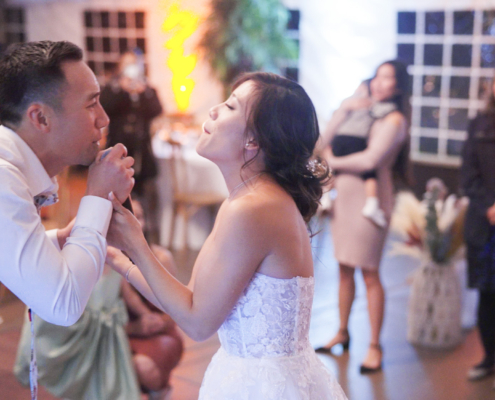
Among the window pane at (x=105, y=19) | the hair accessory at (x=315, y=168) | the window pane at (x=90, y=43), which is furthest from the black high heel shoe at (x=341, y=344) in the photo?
the window pane at (x=90, y=43)

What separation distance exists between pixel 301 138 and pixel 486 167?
2005 millimetres

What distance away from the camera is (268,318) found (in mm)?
1436

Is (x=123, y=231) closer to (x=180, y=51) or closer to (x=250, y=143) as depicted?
(x=250, y=143)

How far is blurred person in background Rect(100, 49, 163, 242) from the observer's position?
5.31 meters

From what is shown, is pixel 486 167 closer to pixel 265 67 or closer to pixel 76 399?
pixel 76 399

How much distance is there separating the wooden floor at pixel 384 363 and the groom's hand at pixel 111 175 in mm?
1327

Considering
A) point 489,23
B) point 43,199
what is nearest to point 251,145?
point 43,199

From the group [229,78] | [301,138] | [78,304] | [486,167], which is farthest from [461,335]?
[229,78]

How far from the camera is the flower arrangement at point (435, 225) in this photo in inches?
142

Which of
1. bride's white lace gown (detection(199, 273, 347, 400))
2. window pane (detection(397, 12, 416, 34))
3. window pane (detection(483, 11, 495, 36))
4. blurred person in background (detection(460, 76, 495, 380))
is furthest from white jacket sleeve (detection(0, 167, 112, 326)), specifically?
window pane (detection(397, 12, 416, 34))

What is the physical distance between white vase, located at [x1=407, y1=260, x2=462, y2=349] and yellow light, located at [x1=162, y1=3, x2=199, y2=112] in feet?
14.7

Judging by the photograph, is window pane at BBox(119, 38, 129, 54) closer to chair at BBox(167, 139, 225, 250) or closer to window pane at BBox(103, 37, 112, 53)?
window pane at BBox(103, 37, 112, 53)

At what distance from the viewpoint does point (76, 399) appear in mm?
2369

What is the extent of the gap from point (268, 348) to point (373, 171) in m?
1.95
